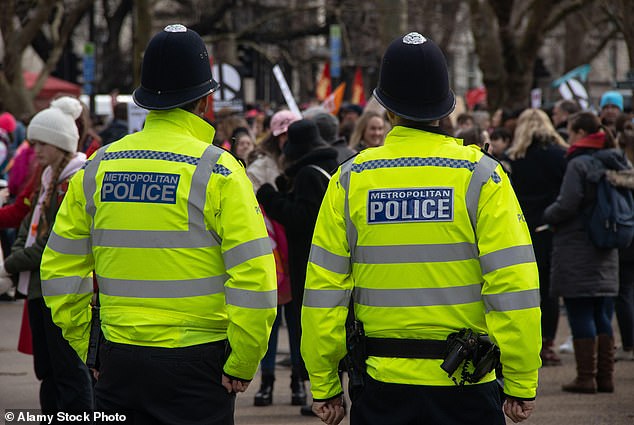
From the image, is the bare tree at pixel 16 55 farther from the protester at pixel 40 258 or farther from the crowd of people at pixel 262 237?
the protester at pixel 40 258

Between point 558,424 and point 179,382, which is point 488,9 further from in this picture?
point 179,382

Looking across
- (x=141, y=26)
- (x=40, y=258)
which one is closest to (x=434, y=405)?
(x=40, y=258)

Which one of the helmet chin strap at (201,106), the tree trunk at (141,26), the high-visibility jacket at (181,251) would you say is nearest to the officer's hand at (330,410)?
the high-visibility jacket at (181,251)

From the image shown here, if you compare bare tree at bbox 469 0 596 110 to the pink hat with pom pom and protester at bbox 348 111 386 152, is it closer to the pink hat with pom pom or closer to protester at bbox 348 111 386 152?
the pink hat with pom pom

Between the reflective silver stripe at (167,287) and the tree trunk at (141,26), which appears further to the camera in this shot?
the tree trunk at (141,26)

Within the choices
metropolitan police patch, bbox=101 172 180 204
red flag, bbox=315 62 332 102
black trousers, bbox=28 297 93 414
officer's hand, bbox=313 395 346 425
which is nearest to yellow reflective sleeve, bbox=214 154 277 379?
metropolitan police patch, bbox=101 172 180 204

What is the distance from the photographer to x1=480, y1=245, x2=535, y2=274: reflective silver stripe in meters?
3.96

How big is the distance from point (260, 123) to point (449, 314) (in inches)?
479

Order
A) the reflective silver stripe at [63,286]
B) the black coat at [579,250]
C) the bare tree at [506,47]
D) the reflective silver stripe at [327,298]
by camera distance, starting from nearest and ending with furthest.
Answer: the reflective silver stripe at [327,298]
the reflective silver stripe at [63,286]
the black coat at [579,250]
the bare tree at [506,47]

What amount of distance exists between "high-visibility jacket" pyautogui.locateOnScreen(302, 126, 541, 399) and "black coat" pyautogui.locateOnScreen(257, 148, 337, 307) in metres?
3.51

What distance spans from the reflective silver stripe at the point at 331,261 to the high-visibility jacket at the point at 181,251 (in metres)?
0.19

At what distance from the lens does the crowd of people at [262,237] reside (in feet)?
13.7

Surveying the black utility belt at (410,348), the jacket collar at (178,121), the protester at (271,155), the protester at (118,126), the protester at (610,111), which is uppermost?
the jacket collar at (178,121)

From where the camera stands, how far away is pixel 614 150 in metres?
8.81
